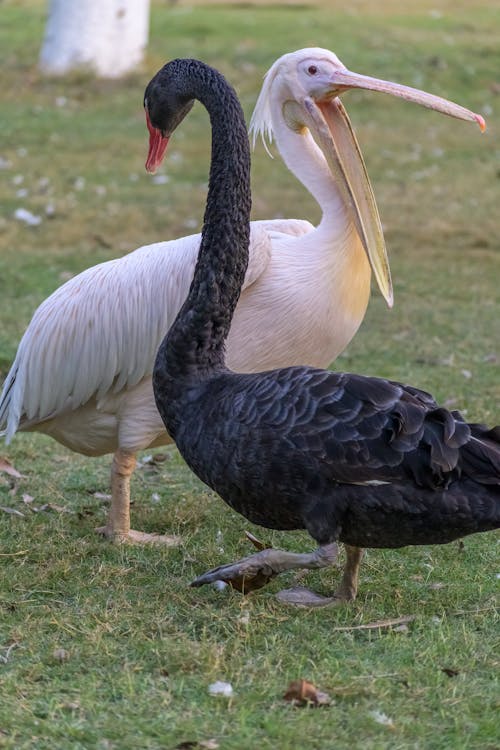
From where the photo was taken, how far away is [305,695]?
3.34 m

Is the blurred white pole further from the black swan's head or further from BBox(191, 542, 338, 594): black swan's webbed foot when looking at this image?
BBox(191, 542, 338, 594): black swan's webbed foot

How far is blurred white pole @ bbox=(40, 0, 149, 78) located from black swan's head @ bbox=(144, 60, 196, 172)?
33.9 ft

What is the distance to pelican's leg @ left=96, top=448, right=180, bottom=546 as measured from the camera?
16.0 ft

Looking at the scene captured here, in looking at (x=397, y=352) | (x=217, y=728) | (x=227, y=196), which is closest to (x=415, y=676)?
(x=217, y=728)

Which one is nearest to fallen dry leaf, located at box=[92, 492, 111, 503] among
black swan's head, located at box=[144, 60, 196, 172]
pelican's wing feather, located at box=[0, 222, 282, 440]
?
pelican's wing feather, located at box=[0, 222, 282, 440]

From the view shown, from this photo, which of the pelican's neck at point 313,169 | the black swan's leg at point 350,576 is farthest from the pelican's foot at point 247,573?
the pelican's neck at point 313,169

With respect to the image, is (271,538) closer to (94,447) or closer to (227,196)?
(94,447)

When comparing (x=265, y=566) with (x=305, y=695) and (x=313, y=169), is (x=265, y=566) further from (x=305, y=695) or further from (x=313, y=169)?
(x=313, y=169)

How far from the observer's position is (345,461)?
374cm

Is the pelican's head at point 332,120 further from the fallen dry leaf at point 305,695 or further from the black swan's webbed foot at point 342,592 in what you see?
the fallen dry leaf at point 305,695

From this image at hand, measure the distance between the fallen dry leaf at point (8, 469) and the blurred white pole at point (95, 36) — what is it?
32.1 ft

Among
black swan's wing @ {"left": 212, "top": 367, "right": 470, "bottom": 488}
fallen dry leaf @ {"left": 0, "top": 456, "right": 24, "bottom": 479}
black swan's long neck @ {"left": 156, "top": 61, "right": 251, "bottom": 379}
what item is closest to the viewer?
black swan's wing @ {"left": 212, "top": 367, "right": 470, "bottom": 488}

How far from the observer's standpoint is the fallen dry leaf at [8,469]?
5.61 meters

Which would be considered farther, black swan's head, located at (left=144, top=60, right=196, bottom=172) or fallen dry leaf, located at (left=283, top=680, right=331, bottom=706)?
black swan's head, located at (left=144, top=60, right=196, bottom=172)
